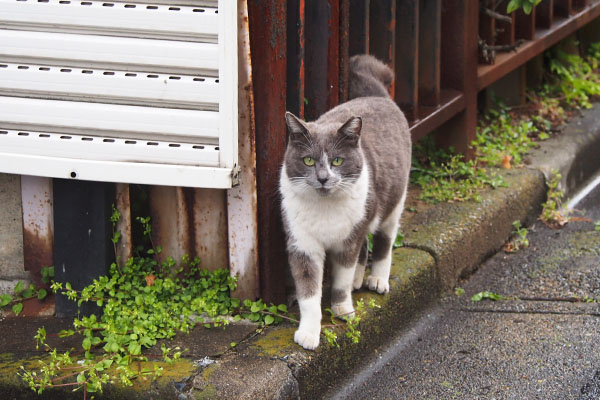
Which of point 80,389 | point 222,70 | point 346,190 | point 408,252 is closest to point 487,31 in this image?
point 408,252

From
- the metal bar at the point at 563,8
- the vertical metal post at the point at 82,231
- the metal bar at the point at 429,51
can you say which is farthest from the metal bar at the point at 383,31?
the metal bar at the point at 563,8

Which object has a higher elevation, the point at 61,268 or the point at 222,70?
the point at 222,70

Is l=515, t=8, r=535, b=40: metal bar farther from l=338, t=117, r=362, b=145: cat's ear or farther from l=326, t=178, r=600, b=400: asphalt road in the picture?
l=338, t=117, r=362, b=145: cat's ear

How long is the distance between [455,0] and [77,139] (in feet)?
9.02

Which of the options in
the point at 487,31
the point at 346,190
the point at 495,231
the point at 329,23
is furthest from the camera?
the point at 487,31

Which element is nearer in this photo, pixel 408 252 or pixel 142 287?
pixel 142 287

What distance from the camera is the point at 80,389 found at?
313 centimetres

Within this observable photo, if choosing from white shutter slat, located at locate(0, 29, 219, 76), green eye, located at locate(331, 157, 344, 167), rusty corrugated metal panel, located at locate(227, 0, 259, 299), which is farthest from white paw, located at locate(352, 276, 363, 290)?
white shutter slat, located at locate(0, 29, 219, 76)

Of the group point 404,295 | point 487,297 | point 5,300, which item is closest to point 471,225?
point 487,297

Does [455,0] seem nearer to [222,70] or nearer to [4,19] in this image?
[222,70]

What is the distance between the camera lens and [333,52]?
379cm

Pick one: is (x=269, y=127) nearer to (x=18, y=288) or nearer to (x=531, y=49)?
(x=18, y=288)

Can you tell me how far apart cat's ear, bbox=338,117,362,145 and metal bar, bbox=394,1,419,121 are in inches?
55.6

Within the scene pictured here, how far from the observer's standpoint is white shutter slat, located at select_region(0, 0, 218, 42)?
3.11 meters
